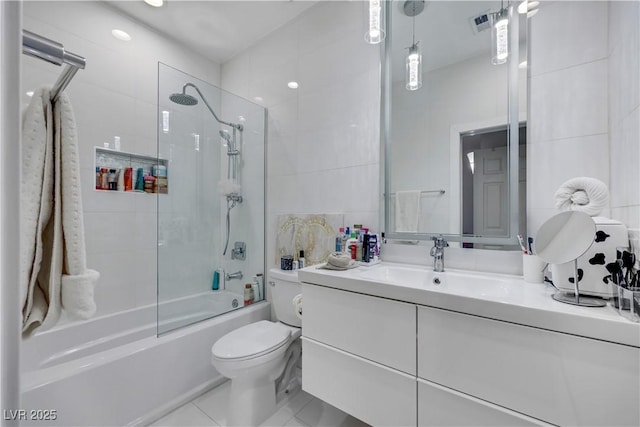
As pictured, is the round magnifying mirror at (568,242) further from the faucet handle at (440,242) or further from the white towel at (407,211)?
the white towel at (407,211)

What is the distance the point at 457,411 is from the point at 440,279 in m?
0.52

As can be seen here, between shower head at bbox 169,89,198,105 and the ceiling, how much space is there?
0.69 m

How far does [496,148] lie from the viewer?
1.30 metres

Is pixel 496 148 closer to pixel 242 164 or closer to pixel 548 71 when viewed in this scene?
pixel 548 71

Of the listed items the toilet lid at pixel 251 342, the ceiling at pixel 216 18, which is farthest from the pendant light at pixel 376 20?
the toilet lid at pixel 251 342

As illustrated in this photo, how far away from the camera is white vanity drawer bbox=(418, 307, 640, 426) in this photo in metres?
0.72

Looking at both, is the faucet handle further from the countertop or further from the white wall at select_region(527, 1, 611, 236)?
the white wall at select_region(527, 1, 611, 236)

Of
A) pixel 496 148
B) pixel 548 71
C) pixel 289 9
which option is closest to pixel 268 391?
pixel 496 148

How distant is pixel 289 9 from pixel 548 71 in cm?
170

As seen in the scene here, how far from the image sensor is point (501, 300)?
2.85 ft

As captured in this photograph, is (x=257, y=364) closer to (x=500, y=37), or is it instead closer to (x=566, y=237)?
(x=566, y=237)

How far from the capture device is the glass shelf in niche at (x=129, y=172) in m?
→ 1.91

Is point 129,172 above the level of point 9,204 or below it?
above

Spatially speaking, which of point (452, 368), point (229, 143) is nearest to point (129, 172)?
point (229, 143)
